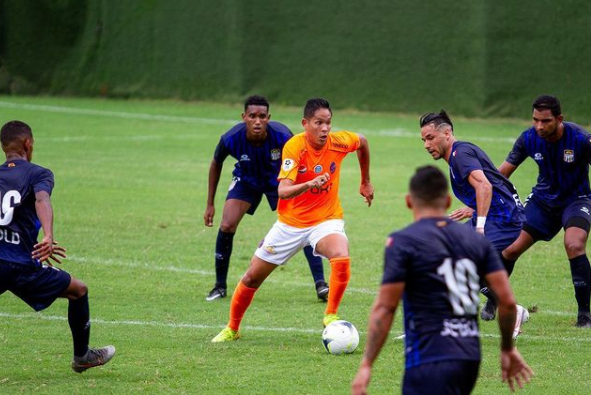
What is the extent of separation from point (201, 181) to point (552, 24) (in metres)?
11.2

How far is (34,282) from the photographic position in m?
7.58

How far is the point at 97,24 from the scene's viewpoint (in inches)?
1345

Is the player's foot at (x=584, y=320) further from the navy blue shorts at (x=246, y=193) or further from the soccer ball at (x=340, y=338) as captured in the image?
the navy blue shorts at (x=246, y=193)

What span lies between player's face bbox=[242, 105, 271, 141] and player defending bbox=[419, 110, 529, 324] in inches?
92.5

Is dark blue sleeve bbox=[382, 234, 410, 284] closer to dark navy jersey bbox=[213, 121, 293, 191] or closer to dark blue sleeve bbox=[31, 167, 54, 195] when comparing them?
dark blue sleeve bbox=[31, 167, 54, 195]

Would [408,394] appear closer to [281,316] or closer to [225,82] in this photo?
[281,316]

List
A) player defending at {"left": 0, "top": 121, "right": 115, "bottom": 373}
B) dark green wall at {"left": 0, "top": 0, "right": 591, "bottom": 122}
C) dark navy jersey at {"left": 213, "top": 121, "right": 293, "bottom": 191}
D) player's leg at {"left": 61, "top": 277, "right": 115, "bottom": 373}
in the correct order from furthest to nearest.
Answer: dark green wall at {"left": 0, "top": 0, "right": 591, "bottom": 122}, dark navy jersey at {"left": 213, "top": 121, "right": 293, "bottom": 191}, player's leg at {"left": 61, "top": 277, "right": 115, "bottom": 373}, player defending at {"left": 0, "top": 121, "right": 115, "bottom": 373}

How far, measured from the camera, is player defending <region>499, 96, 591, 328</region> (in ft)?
Result: 31.4

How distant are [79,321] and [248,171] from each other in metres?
3.99

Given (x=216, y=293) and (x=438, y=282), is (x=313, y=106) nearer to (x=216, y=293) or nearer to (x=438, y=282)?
(x=216, y=293)

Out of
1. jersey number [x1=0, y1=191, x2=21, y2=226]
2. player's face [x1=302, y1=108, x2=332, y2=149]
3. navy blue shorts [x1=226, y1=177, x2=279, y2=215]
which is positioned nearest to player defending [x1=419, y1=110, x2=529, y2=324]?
player's face [x1=302, y1=108, x2=332, y2=149]

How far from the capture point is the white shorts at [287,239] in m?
9.05

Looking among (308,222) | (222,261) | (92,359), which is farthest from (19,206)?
(222,261)

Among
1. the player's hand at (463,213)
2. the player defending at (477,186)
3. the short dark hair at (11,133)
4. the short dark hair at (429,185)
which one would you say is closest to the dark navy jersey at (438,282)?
the short dark hair at (429,185)
